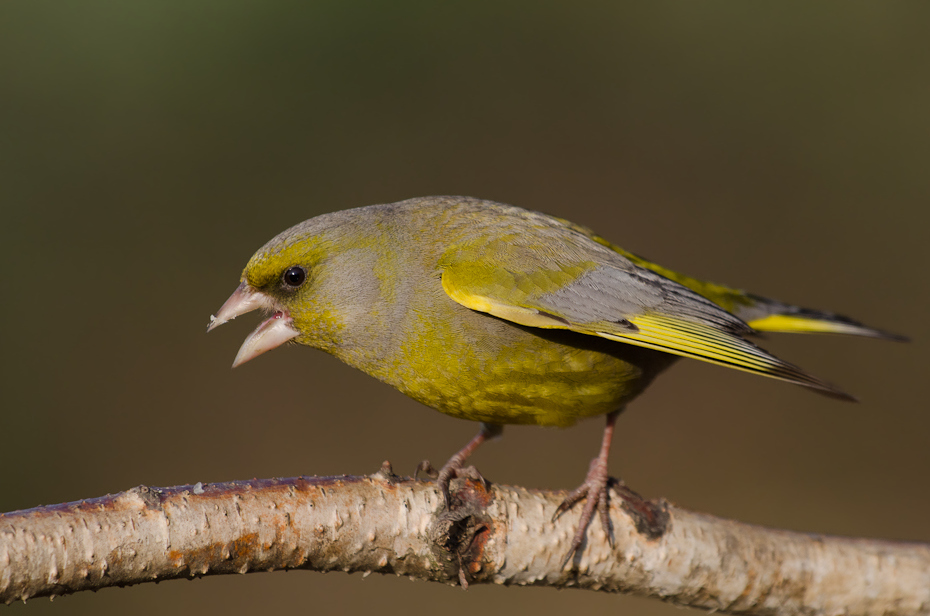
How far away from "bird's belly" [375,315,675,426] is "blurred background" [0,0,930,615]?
391 cm

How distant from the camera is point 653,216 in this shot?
8383mm

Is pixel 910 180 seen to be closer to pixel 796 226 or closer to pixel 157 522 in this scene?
pixel 796 226

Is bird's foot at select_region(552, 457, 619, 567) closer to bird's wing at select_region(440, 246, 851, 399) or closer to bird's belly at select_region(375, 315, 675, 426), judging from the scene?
bird's belly at select_region(375, 315, 675, 426)

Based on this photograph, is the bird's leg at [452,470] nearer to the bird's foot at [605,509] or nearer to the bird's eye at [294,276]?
the bird's foot at [605,509]

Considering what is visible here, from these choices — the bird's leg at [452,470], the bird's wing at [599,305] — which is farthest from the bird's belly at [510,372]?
the bird's leg at [452,470]

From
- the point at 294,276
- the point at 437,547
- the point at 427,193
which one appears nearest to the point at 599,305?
the point at 437,547

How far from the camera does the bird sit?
3.31m

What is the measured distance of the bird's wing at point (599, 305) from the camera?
331 centimetres

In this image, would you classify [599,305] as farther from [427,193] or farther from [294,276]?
[427,193]

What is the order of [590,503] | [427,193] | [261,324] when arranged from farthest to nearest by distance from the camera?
1. [427,193]
2. [261,324]
3. [590,503]

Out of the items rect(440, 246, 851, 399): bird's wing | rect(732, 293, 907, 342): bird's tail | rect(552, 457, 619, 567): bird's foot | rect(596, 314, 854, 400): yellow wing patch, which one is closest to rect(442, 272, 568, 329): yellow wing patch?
rect(440, 246, 851, 399): bird's wing

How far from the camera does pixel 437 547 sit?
294 cm

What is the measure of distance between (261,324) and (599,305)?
1.56m

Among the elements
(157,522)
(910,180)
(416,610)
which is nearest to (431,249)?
(157,522)
